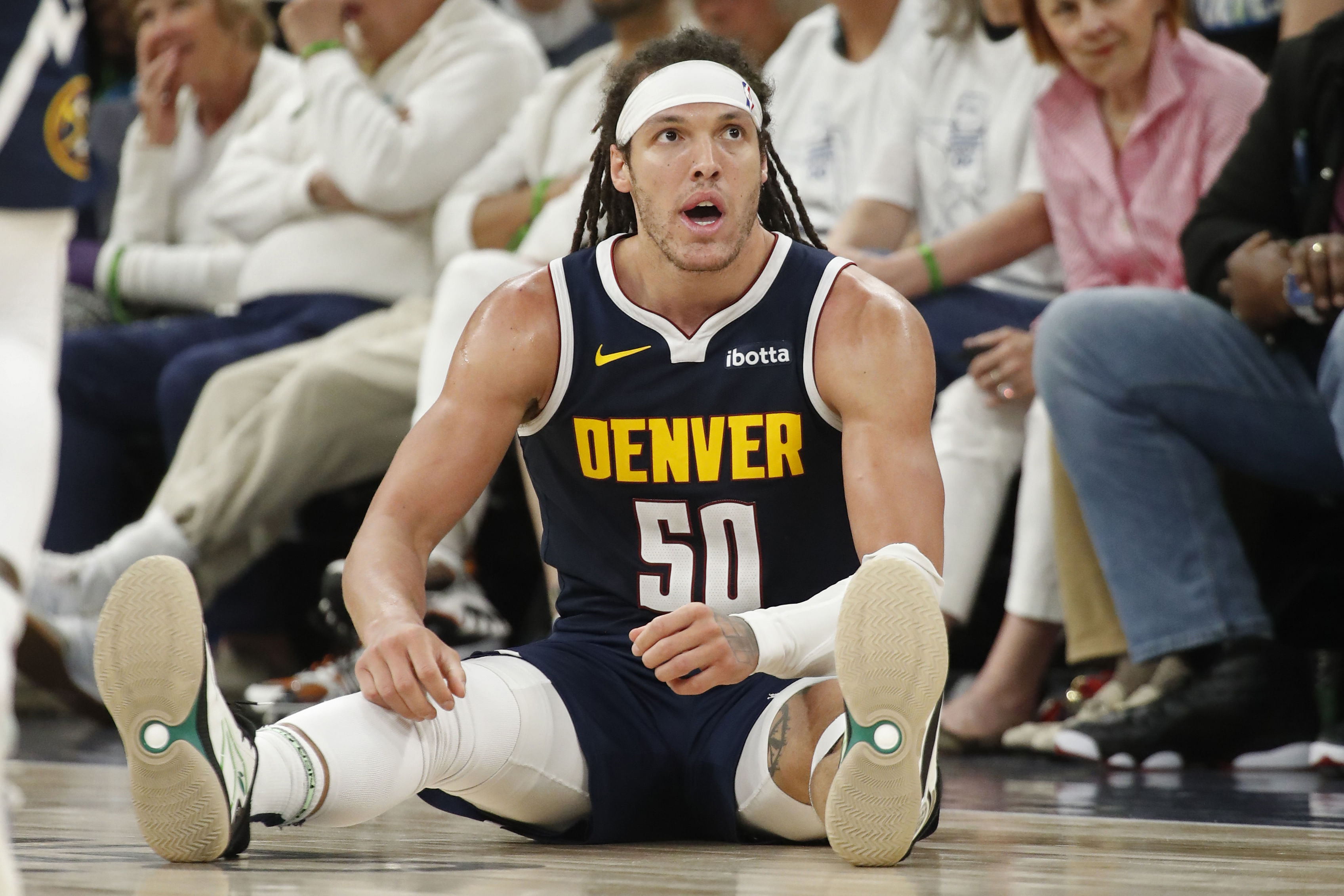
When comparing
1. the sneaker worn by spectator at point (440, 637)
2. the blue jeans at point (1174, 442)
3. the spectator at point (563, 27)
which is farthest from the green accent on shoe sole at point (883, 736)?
the spectator at point (563, 27)

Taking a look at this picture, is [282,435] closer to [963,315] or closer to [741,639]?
[963,315]

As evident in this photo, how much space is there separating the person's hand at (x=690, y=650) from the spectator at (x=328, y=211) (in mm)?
2505

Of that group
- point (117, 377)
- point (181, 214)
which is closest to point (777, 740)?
point (117, 377)

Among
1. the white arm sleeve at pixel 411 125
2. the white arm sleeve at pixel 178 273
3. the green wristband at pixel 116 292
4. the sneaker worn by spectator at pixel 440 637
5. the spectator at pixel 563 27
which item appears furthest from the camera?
the spectator at pixel 563 27

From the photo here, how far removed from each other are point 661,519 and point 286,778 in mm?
535

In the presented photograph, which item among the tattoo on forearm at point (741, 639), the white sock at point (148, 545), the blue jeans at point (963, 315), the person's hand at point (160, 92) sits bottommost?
the white sock at point (148, 545)

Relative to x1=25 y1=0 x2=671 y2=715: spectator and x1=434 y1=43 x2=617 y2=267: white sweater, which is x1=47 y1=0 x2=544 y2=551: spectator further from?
x1=25 y1=0 x2=671 y2=715: spectator

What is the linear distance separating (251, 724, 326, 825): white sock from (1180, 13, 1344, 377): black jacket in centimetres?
175

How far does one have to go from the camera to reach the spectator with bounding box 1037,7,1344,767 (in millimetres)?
2676

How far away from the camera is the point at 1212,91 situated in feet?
10.00

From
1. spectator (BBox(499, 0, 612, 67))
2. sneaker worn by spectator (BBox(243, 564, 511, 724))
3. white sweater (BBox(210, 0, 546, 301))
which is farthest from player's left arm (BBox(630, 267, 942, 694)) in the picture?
spectator (BBox(499, 0, 612, 67))

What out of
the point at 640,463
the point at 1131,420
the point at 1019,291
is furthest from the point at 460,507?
the point at 1019,291

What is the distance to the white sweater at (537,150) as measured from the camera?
Result: 375 cm

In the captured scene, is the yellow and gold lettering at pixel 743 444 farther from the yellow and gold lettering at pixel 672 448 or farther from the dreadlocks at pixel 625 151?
the dreadlocks at pixel 625 151
